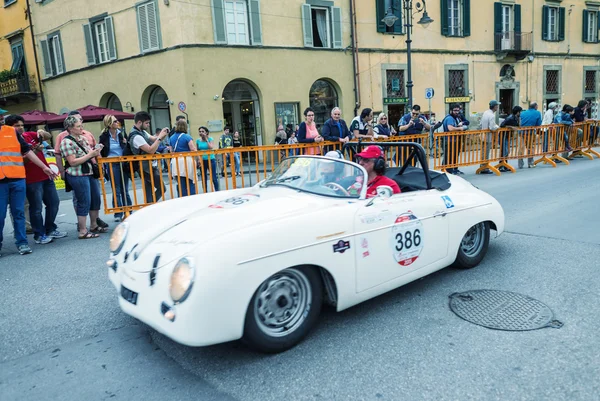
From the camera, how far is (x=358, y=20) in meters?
19.7

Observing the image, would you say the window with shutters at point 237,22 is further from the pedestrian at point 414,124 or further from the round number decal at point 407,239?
the round number decal at point 407,239

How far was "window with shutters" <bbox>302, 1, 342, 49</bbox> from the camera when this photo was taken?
747 inches

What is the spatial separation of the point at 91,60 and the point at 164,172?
597 inches

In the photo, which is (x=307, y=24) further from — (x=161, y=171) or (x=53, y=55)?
(x=161, y=171)

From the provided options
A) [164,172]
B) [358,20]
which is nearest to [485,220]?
[164,172]

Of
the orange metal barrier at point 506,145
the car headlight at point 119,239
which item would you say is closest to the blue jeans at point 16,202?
the car headlight at point 119,239

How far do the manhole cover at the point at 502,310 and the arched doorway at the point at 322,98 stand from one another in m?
16.5

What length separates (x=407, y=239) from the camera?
362 cm

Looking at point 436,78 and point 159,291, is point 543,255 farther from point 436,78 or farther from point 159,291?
point 436,78

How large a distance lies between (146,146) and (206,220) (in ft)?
14.3

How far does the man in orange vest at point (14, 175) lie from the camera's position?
5.57 meters

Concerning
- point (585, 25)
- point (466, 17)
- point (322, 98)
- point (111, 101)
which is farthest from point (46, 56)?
point (585, 25)

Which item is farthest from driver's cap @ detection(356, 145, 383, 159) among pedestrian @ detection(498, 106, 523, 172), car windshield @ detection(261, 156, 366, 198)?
pedestrian @ detection(498, 106, 523, 172)

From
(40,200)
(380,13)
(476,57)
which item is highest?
(380,13)
